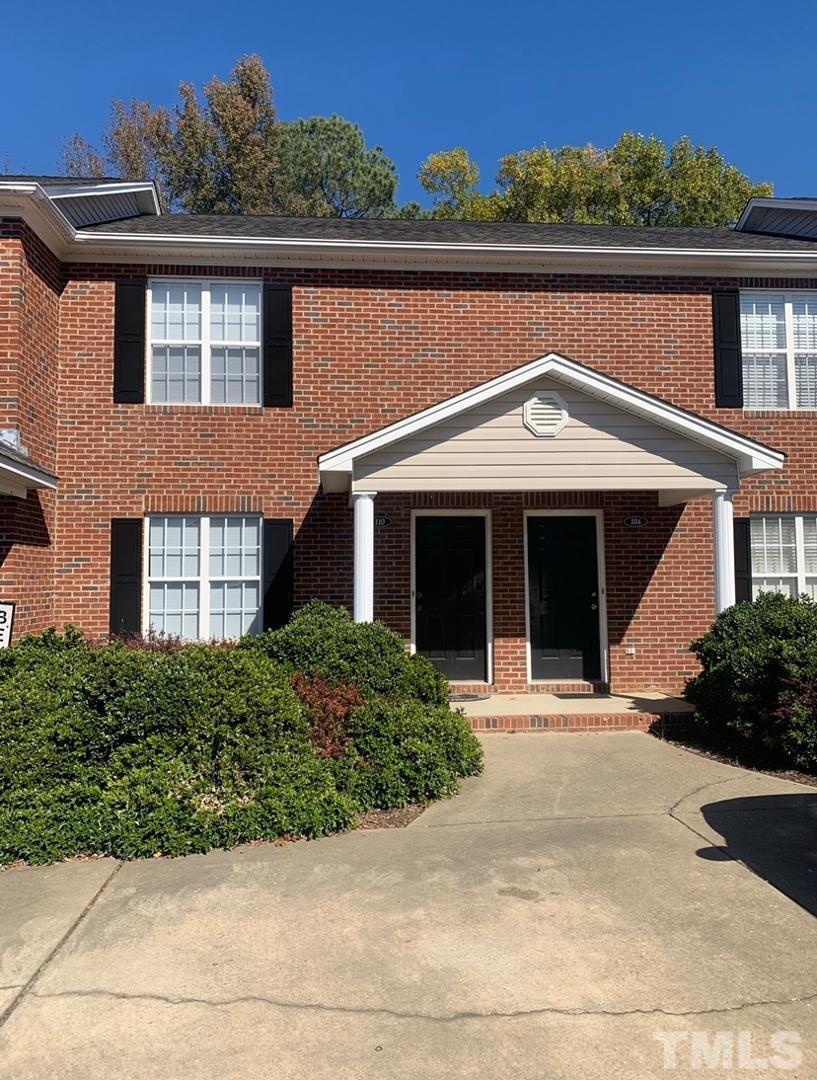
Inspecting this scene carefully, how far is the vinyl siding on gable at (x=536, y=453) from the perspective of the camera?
26.7 feet

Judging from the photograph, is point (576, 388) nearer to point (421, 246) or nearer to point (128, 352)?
point (421, 246)

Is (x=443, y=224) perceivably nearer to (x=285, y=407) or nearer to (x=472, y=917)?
(x=285, y=407)

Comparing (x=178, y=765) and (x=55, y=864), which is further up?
(x=178, y=765)

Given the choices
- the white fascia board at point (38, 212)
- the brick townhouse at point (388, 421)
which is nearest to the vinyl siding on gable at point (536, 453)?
the brick townhouse at point (388, 421)

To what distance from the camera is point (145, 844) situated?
4.95 meters

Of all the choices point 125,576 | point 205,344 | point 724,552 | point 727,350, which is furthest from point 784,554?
point 125,576

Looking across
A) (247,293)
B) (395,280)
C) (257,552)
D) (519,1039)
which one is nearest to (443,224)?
(395,280)

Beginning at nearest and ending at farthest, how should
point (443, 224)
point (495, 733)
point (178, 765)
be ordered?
1. point (178, 765)
2. point (495, 733)
3. point (443, 224)

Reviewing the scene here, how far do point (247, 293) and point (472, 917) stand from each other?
8.22 metres

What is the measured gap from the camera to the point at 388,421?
9.85m

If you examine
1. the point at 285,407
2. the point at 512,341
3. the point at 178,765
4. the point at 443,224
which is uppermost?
the point at 443,224

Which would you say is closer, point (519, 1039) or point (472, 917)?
point (519, 1039)

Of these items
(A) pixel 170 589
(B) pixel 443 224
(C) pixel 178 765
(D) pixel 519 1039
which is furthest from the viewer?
(B) pixel 443 224

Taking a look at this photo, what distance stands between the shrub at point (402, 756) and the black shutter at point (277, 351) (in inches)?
190
